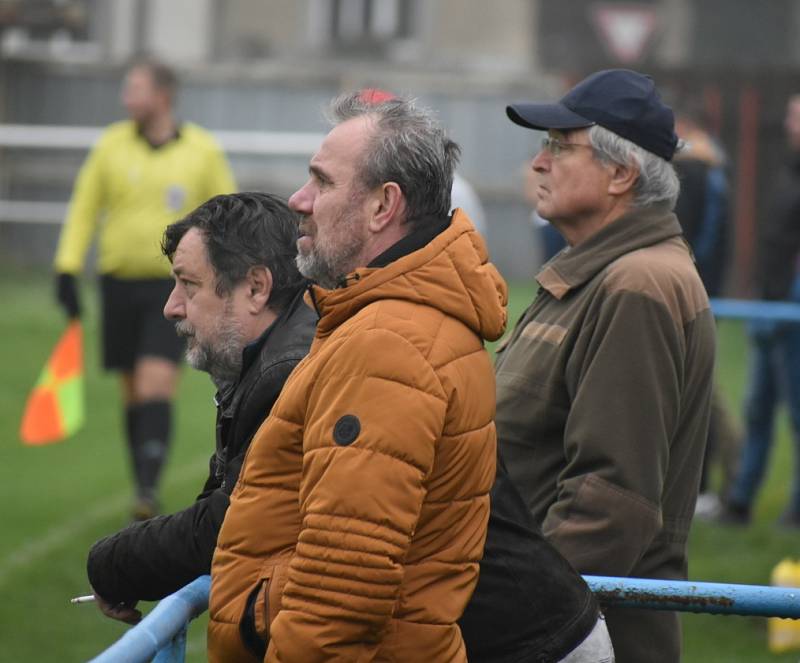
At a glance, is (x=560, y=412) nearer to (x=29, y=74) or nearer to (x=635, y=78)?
(x=635, y=78)

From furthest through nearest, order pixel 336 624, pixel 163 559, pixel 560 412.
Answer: pixel 560 412, pixel 163 559, pixel 336 624

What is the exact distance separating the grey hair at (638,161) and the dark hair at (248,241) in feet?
2.75

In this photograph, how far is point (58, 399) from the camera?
7438mm

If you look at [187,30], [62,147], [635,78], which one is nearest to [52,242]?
[62,147]

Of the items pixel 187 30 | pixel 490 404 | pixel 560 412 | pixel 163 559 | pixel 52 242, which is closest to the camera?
pixel 490 404

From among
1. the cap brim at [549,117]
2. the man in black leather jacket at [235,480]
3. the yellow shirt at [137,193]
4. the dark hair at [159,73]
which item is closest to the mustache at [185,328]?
the man in black leather jacket at [235,480]

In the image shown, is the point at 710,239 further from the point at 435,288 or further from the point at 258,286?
the point at 435,288

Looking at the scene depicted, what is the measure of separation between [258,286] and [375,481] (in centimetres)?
77

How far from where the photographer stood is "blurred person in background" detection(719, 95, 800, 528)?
818 centimetres

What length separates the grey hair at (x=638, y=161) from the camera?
3773mm

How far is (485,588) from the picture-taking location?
9.30 feet

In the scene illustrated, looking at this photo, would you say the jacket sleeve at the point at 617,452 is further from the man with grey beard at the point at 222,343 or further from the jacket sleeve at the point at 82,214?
the jacket sleeve at the point at 82,214

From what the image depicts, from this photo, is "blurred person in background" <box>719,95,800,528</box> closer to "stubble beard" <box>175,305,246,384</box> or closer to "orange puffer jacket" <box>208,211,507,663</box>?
"stubble beard" <box>175,305,246,384</box>

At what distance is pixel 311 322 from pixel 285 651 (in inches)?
31.3
